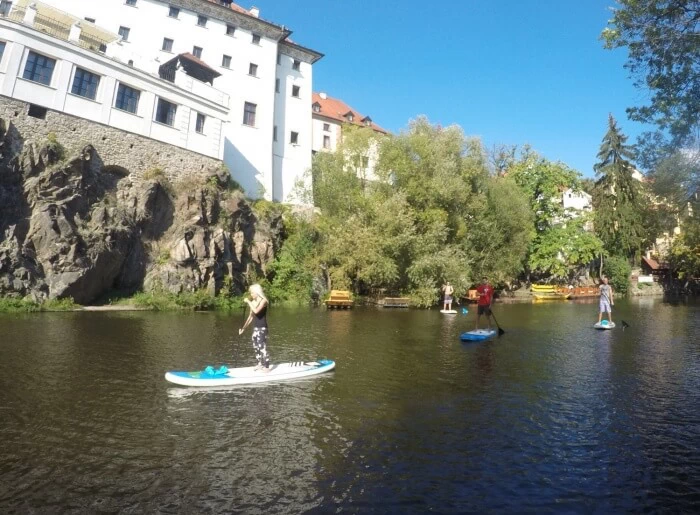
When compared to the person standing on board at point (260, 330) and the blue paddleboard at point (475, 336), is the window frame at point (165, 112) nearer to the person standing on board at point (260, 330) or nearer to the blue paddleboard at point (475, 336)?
the blue paddleboard at point (475, 336)

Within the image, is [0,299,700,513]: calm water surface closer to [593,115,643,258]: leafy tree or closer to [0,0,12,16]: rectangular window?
[0,0,12,16]: rectangular window

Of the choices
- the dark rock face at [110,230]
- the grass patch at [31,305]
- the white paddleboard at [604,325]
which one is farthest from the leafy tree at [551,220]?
the grass patch at [31,305]

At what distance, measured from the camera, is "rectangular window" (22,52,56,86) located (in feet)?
101

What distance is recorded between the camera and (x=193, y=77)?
43219mm

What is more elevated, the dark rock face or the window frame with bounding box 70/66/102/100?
the window frame with bounding box 70/66/102/100

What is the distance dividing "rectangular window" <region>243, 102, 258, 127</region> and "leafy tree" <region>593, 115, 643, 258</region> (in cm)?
4798

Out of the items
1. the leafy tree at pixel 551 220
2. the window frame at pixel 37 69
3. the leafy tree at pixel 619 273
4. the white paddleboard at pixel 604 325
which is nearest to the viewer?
the white paddleboard at pixel 604 325

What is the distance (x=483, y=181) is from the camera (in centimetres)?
4831

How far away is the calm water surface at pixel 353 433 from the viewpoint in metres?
5.95

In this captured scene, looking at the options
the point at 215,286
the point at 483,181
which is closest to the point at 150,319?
the point at 215,286

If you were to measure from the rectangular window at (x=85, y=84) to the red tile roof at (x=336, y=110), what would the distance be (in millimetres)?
27720

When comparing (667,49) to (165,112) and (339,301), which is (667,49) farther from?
(165,112)

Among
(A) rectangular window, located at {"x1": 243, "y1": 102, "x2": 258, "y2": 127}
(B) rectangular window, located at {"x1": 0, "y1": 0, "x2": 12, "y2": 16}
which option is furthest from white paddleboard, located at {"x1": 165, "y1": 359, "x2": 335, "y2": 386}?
(B) rectangular window, located at {"x1": 0, "y1": 0, "x2": 12, "y2": 16}

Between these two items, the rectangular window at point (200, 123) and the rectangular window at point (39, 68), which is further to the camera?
the rectangular window at point (200, 123)
